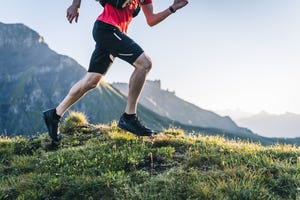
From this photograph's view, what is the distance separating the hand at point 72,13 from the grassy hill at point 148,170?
8.92ft

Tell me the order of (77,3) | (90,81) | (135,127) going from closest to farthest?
(77,3) < (90,81) < (135,127)

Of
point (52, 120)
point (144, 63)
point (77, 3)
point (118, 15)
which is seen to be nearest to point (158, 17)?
point (118, 15)

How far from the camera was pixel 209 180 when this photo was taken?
215 inches

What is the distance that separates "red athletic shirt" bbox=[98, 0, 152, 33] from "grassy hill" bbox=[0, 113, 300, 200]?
249 cm

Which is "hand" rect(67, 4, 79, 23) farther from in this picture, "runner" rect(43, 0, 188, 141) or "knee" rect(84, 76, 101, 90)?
"knee" rect(84, 76, 101, 90)

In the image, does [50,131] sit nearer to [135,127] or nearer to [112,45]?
Answer: [135,127]

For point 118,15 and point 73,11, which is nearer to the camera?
point 73,11

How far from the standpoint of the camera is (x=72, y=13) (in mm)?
7312

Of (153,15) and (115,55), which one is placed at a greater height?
(153,15)

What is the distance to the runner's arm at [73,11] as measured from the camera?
287 inches

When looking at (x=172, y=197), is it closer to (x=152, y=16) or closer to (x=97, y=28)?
(x=97, y=28)

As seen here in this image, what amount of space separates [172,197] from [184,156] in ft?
6.36

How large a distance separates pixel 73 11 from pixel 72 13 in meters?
0.05

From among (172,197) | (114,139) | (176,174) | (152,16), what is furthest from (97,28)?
(172,197)
